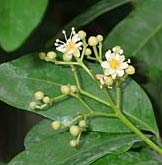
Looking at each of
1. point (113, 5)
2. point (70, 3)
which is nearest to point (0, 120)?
point (70, 3)

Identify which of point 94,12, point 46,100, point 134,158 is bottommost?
point 134,158

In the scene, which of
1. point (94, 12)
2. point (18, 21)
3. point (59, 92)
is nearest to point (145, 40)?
point (94, 12)

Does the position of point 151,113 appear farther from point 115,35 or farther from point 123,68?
point 115,35

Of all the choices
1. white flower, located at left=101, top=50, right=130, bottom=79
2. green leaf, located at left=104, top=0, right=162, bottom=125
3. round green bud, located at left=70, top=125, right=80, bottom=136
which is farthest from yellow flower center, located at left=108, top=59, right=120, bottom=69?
green leaf, located at left=104, top=0, right=162, bottom=125

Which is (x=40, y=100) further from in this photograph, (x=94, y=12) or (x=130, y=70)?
(x=94, y=12)

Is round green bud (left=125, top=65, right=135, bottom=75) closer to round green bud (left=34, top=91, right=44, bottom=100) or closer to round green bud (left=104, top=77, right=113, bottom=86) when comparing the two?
round green bud (left=104, top=77, right=113, bottom=86)

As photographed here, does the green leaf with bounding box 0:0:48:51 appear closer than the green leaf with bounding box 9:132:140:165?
Yes
